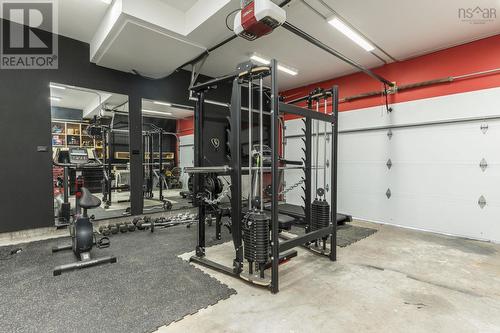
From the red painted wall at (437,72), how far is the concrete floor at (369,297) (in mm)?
2915

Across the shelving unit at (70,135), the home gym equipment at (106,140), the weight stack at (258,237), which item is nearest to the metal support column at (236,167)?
the weight stack at (258,237)

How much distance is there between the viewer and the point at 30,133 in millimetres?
3932

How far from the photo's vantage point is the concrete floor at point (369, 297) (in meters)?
1.88

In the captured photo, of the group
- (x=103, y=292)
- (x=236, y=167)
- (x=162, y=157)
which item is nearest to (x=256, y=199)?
(x=236, y=167)

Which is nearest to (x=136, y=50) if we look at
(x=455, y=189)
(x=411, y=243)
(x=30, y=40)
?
(x=30, y=40)

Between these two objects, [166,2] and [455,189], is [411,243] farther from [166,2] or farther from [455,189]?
[166,2]

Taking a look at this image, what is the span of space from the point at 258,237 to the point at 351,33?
12.1 ft

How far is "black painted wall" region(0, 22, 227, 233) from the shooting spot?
12.3 feet

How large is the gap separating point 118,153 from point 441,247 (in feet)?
26.7

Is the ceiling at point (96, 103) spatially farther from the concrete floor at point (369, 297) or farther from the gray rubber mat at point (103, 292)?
the concrete floor at point (369, 297)

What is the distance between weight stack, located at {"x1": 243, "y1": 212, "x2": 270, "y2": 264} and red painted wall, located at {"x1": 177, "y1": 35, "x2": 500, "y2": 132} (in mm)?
4465

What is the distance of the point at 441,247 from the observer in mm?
3691

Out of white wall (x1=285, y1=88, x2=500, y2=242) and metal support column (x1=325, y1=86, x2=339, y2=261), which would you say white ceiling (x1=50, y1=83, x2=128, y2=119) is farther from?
white wall (x1=285, y1=88, x2=500, y2=242)

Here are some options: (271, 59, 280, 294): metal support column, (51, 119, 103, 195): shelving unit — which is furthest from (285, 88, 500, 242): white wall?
(51, 119, 103, 195): shelving unit
